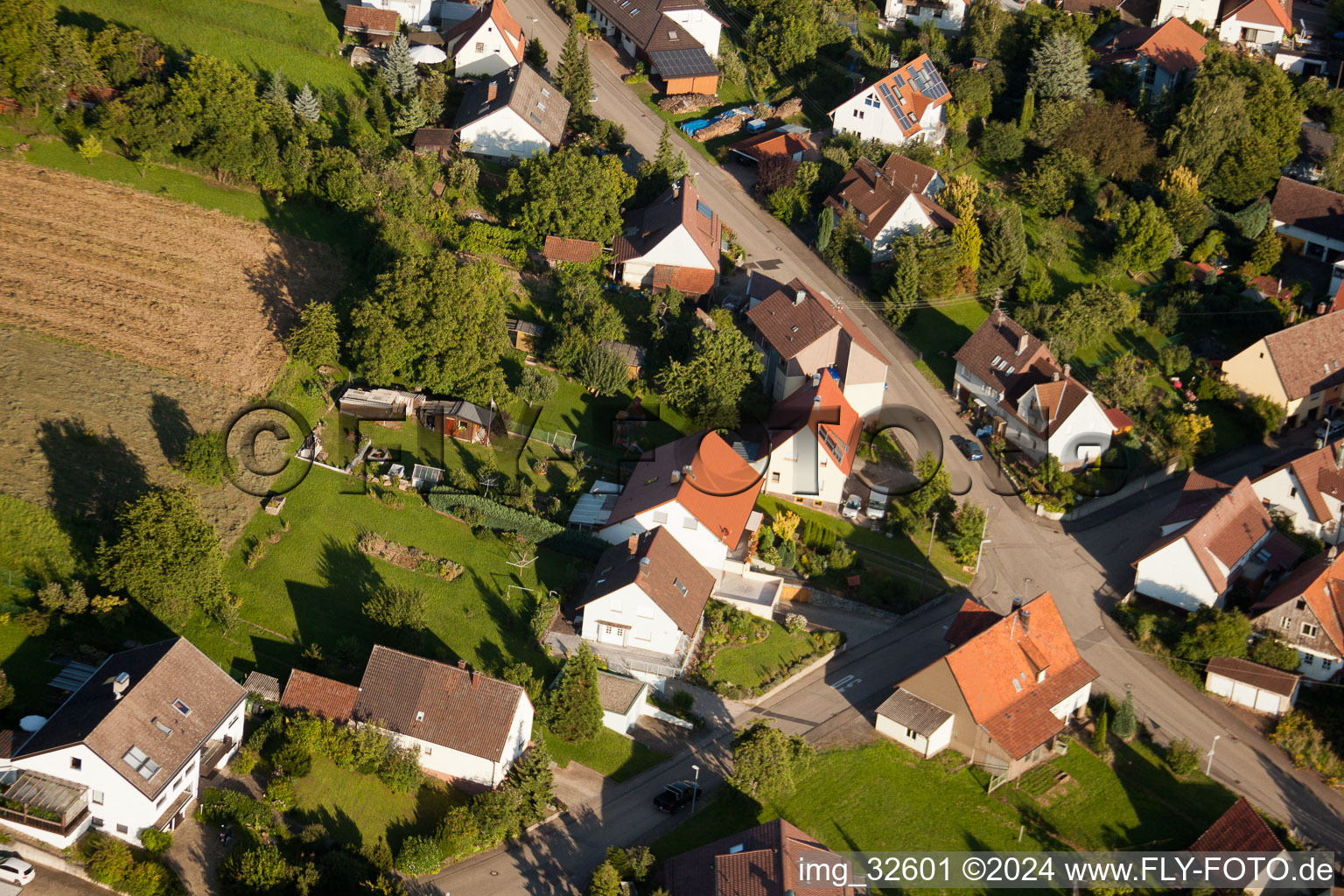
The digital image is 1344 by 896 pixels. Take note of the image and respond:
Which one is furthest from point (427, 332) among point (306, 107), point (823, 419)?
point (306, 107)

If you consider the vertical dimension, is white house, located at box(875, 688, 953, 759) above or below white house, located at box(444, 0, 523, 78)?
below

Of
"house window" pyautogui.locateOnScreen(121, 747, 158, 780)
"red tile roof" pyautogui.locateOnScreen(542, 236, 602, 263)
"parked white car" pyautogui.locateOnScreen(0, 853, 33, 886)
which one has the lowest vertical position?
"parked white car" pyautogui.locateOnScreen(0, 853, 33, 886)

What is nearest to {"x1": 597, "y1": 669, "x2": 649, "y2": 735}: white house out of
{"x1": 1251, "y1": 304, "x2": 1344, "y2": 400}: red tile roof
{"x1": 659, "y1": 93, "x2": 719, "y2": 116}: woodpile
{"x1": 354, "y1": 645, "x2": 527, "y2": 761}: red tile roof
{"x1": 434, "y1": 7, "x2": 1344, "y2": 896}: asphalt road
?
{"x1": 434, "y1": 7, "x2": 1344, "y2": 896}: asphalt road

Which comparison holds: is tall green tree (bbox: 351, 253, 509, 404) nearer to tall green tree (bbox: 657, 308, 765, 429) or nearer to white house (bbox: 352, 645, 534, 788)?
tall green tree (bbox: 657, 308, 765, 429)

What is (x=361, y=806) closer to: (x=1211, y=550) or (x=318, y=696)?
(x=318, y=696)

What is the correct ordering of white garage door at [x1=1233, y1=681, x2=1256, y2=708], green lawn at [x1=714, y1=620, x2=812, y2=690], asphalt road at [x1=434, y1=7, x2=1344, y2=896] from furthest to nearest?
white garage door at [x1=1233, y1=681, x2=1256, y2=708] → green lawn at [x1=714, y1=620, x2=812, y2=690] → asphalt road at [x1=434, y1=7, x2=1344, y2=896]

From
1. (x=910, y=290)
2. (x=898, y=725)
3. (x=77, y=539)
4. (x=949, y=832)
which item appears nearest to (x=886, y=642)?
(x=898, y=725)

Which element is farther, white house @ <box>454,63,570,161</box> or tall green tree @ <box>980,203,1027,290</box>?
tall green tree @ <box>980,203,1027,290</box>

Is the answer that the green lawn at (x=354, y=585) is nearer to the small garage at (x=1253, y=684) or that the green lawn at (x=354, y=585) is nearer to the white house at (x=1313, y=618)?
the small garage at (x=1253, y=684)
